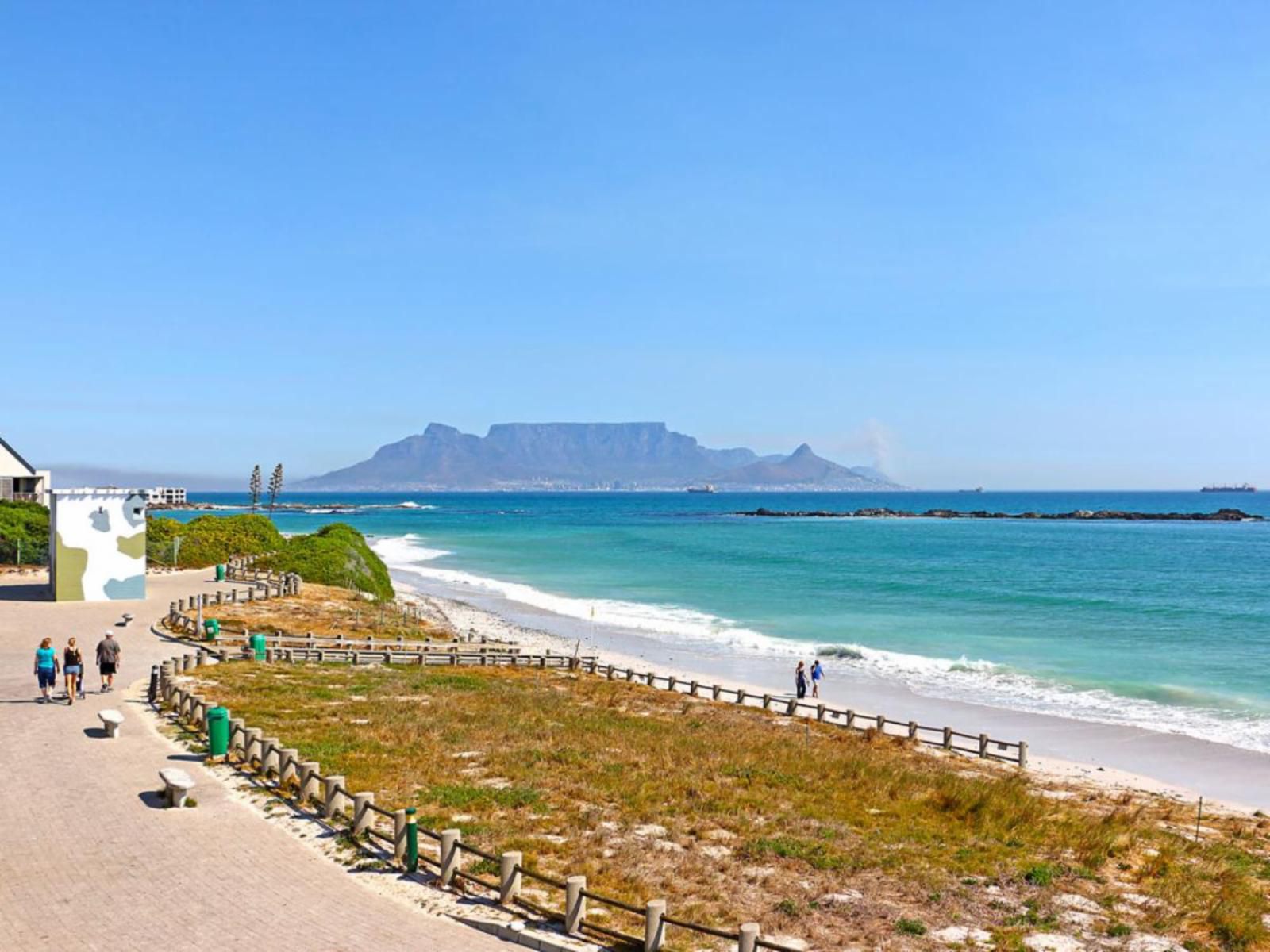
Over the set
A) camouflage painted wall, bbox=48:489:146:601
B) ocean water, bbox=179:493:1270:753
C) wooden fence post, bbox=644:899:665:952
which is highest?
camouflage painted wall, bbox=48:489:146:601

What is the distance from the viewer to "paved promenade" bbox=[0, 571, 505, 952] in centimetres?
1216

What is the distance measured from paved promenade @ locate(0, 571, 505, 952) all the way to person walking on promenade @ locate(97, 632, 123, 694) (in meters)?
3.65

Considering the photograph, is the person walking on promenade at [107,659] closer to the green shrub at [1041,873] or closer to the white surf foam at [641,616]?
the green shrub at [1041,873]

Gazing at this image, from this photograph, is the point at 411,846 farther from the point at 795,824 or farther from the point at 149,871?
the point at 795,824

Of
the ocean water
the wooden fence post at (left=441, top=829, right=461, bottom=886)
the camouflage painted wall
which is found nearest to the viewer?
the wooden fence post at (left=441, top=829, right=461, bottom=886)

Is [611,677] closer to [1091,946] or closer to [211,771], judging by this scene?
[211,771]

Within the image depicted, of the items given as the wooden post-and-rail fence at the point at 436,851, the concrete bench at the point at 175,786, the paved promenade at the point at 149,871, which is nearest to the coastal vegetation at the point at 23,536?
the paved promenade at the point at 149,871

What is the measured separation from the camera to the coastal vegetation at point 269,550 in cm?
5747

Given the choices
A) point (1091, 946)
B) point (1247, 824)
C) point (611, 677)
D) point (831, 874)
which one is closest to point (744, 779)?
point (831, 874)

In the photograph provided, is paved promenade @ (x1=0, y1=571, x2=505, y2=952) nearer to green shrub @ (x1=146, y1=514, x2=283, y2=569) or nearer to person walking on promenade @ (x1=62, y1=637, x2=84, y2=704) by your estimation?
person walking on promenade @ (x1=62, y1=637, x2=84, y2=704)

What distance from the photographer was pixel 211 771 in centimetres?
1962

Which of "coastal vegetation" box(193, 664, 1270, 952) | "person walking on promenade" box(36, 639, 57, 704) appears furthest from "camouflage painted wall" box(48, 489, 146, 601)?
"person walking on promenade" box(36, 639, 57, 704)

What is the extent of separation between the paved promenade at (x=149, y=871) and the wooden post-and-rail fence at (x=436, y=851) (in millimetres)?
868

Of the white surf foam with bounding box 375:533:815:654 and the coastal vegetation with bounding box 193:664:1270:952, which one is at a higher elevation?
the coastal vegetation with bounding box 193:664:1270:952
